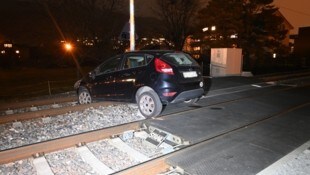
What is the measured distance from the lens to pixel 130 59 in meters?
7.92

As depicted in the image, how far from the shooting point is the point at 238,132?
6059 millimetres

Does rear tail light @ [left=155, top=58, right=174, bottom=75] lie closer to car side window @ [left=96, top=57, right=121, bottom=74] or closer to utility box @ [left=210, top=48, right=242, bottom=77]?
car side window @ [left=96, top=57, right=121, bottom=74]

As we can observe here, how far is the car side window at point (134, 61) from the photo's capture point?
24.7 feet

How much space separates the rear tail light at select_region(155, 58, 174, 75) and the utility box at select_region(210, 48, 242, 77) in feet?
38.8

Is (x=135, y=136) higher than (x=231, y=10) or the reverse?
the reverse

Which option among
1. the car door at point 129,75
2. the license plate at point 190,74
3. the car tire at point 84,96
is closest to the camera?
the license plate at point 190,74

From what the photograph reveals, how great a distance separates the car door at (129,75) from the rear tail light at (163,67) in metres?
0.49

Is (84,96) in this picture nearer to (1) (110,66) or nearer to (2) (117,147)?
(1) (110,66)

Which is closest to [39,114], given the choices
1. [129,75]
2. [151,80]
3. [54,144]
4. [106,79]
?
[106,79]

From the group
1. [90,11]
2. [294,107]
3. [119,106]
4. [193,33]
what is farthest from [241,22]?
[119,106]

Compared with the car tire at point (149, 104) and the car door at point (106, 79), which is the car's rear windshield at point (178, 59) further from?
the car door at point (106, 79)

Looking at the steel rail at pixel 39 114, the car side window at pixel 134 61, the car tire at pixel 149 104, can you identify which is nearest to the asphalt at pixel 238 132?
the car tire at pixel 149 104

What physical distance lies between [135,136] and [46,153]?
1850 millimetres

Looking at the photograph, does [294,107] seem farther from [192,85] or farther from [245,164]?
[245,164]
